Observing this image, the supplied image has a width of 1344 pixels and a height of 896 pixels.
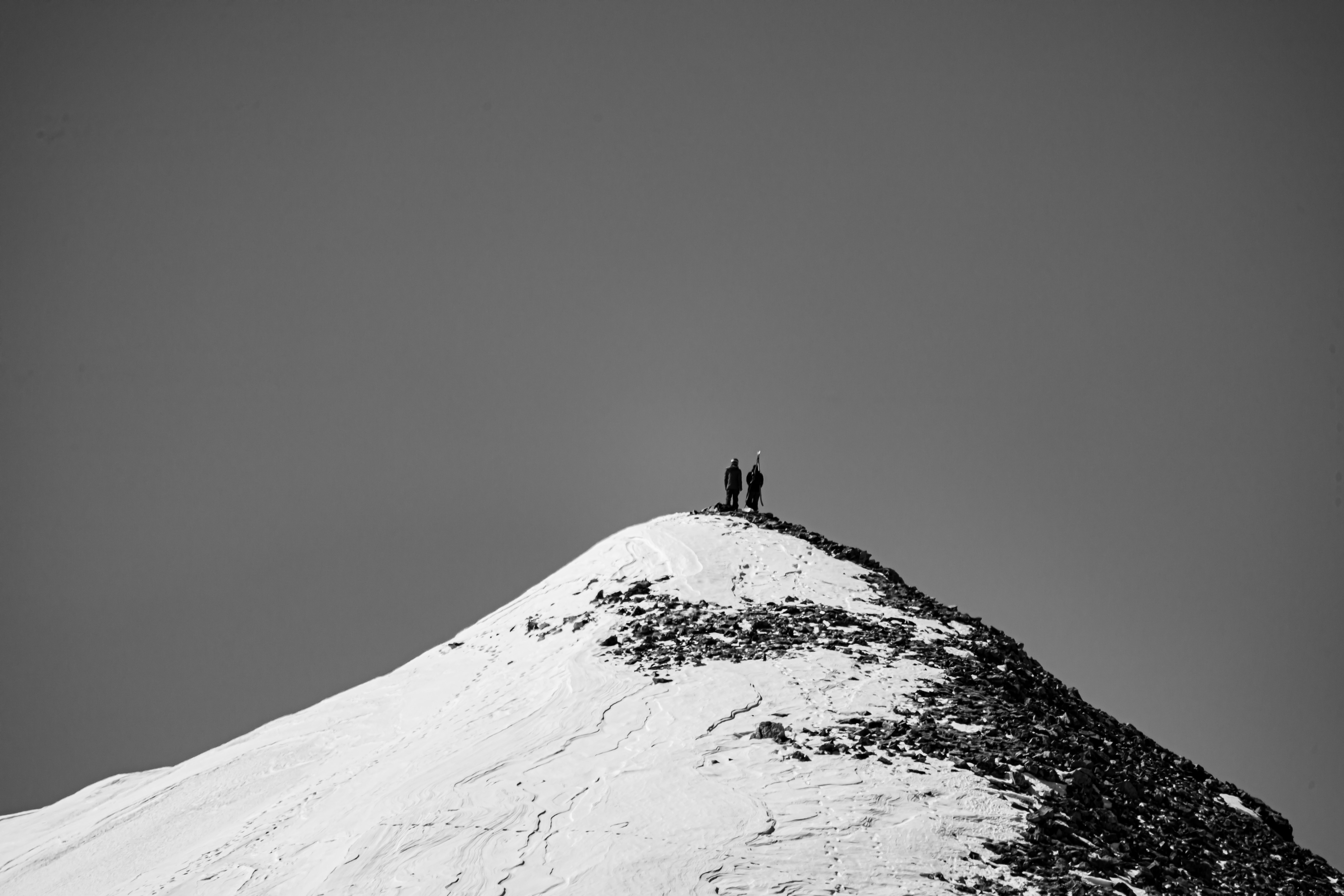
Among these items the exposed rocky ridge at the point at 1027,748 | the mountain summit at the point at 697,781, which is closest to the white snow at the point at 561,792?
the mountain summit at the point at 697,781

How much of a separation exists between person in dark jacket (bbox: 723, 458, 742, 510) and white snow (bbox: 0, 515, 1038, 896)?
19.8ft

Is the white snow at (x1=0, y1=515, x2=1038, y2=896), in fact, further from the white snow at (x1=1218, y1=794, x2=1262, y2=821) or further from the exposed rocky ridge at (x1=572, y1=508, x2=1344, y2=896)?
the white snow at (x1=1218, y1=794, x2=1262, y2=821)

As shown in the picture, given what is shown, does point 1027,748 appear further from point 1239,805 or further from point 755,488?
point 755,488

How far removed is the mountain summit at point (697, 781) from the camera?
15609mm

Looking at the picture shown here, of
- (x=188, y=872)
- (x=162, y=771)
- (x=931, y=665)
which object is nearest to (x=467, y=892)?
(x=188, y=872)

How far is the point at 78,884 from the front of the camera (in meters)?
21.7

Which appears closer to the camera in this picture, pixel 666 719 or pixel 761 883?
pixel 761 883

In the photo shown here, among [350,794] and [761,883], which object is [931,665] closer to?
[761,883]

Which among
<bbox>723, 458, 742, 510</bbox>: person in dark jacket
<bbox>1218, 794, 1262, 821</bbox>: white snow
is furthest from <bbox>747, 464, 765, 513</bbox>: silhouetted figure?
<bbox>1218, 794, 1262, 821</bbox>: white snow

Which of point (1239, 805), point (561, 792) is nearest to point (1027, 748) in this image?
point (1239, 805)

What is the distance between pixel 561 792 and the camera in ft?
59.6

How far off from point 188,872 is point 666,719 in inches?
359

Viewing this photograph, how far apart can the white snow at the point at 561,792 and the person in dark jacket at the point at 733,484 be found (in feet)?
19.8

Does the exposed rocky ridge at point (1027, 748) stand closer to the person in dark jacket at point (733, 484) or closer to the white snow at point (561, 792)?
the white snow at point (561, 792)
